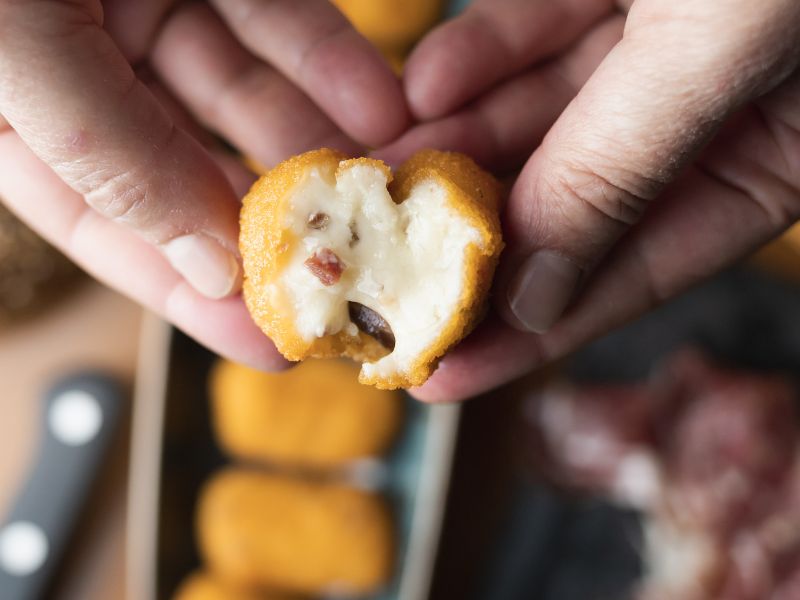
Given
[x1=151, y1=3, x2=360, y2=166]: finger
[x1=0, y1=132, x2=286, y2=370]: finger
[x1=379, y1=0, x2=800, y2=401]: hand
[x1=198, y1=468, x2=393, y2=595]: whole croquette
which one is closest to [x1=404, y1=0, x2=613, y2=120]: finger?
[x1=379, y1=0, x2=800, y2=401]: hand

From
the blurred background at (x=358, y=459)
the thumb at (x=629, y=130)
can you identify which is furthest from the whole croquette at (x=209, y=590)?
the thumb at (x=629, y=130)

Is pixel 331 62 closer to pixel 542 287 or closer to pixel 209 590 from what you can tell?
pixel 542 287


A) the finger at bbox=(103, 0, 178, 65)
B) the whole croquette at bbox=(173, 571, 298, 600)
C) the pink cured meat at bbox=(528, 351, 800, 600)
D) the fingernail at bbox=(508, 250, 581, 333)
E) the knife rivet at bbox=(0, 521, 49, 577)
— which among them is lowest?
the pink cured meat at bbox=(528, 351, 800, 600)

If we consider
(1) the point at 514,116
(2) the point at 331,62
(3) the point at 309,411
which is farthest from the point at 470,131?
(3) the point at 309,411

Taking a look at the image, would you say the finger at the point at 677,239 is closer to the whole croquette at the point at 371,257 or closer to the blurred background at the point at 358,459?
the whole croquette at the point at 371,257

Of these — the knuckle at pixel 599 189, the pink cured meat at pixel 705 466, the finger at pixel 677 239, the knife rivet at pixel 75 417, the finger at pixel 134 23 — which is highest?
the finger at pixel 134 23

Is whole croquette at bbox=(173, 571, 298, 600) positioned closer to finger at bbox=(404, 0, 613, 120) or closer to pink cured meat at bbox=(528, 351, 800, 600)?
pink cured meat at bbox=(528, 351, 800, 600)

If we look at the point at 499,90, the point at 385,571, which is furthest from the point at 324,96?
the point at 385,571
